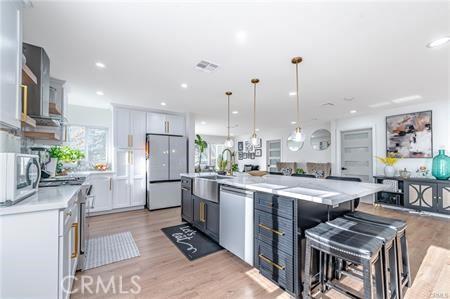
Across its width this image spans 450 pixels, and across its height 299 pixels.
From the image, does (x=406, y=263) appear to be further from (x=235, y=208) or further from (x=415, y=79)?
(x=415, y=79)

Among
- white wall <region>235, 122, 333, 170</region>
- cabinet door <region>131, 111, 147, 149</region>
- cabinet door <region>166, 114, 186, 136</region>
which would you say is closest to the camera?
cabinet door <region>131, 111, 147, 149</region>

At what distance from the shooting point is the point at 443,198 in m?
3.99

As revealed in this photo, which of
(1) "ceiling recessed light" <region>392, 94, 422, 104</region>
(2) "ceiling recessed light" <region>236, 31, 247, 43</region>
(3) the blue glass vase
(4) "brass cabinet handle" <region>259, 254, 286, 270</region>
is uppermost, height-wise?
(2) "ceiling recessed light" <region>236, 31, 247, 43</region>

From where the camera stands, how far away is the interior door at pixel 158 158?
15.3 ft

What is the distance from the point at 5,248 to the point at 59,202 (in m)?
0.36

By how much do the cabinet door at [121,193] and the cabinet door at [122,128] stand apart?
82 centimetres

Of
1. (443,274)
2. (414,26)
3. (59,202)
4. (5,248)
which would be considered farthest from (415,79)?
(5,248)

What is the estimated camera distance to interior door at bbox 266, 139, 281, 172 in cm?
856

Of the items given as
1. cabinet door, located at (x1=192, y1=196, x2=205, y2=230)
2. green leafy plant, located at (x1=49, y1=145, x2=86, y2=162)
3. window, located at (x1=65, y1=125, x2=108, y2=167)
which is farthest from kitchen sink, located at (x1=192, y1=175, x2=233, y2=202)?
window, located at (x1=65, y1=125, x2=108, y2=167)

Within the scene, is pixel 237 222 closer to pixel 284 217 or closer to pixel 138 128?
pixel 284 217

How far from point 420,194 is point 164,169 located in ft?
18.7

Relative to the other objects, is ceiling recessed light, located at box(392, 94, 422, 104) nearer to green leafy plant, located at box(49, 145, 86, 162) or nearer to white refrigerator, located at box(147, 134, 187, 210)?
white refrigerator, located at box(147, 134, 187, 210)

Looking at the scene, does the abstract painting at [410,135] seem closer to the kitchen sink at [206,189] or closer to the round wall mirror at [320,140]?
the round wall mirror at [320,140]

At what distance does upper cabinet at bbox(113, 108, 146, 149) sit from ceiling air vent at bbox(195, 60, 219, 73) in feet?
9.01
